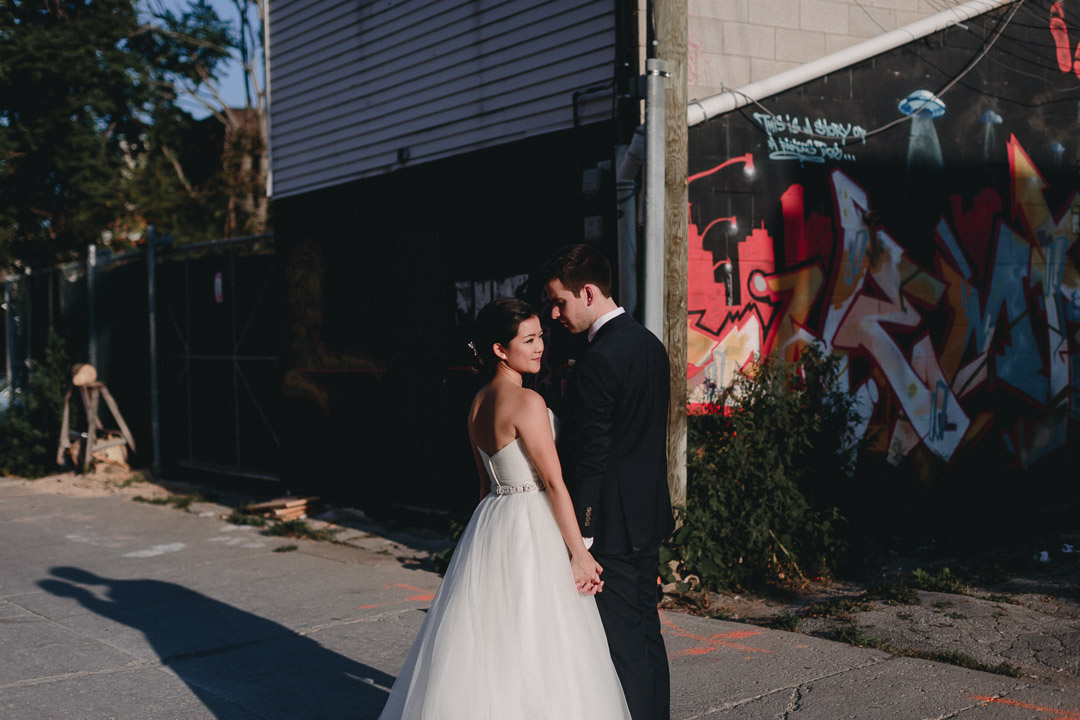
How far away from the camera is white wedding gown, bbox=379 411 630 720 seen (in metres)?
3.51

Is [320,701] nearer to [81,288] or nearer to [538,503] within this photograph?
[538,503]

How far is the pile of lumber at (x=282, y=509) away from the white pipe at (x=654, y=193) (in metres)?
5.23

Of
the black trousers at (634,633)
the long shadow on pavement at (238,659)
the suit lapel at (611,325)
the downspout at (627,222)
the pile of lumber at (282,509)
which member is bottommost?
the long shadow on pavement at (238,659)

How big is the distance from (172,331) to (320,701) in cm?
933

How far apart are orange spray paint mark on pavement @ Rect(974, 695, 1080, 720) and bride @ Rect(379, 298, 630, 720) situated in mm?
2005

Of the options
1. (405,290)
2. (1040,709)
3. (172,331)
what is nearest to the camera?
(1040,709)

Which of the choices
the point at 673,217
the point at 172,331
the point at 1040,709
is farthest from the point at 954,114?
the point at 172,331

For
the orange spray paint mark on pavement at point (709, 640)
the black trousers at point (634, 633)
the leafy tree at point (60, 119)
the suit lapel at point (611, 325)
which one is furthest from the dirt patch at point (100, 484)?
the suit lapel at point (611, 325)

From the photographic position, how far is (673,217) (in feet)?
21.1

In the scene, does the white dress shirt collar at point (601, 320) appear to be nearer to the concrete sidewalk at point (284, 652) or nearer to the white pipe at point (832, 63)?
the concrete sidewalk at point (284, 652)

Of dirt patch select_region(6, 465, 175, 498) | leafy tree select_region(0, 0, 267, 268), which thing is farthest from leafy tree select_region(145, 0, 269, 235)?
dirt patch select_region(6, 465, 175, 498)

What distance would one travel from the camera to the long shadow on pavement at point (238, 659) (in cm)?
477

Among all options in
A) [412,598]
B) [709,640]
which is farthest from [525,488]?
[412,598]

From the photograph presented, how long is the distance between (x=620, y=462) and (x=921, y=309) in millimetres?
6146
